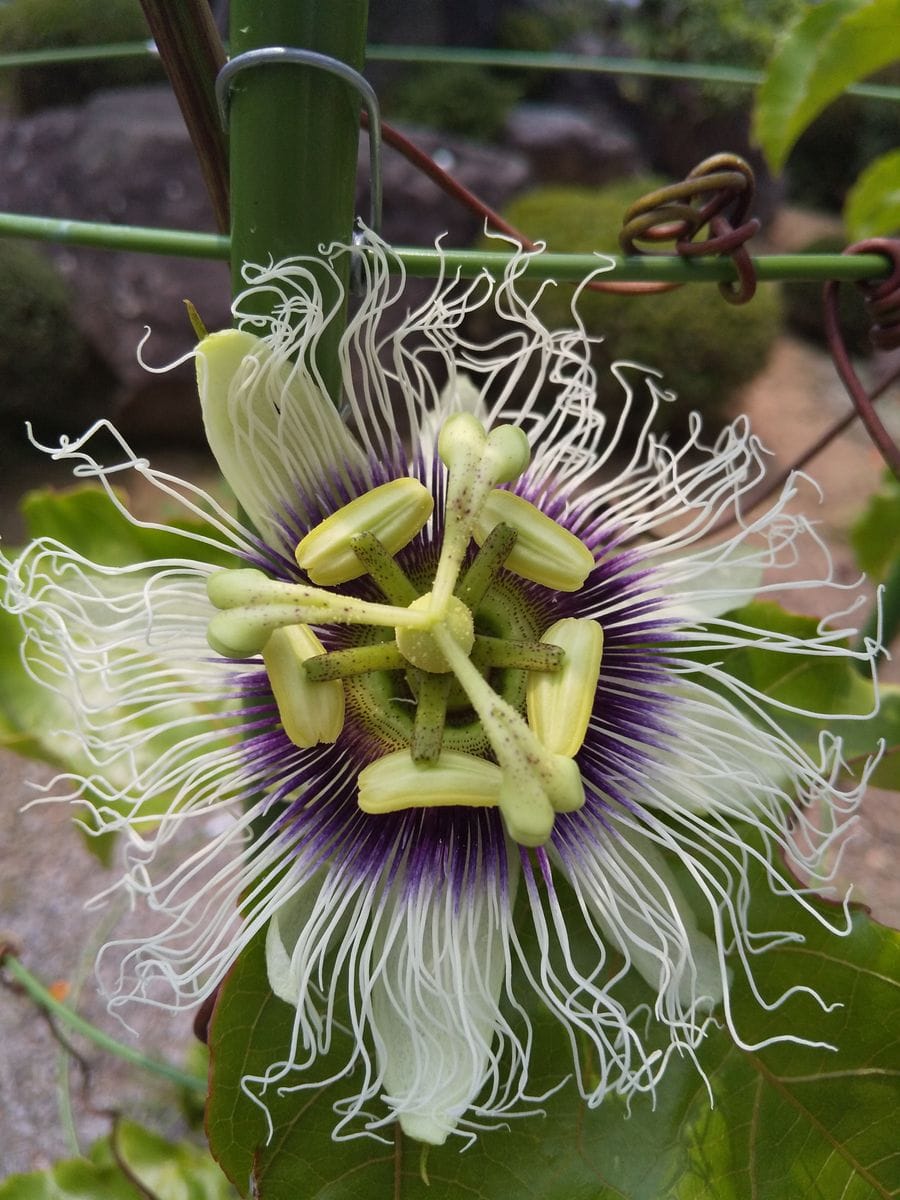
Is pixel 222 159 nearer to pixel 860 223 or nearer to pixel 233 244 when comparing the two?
pixel 233 244

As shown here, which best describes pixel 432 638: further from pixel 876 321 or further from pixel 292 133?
pixel 876 321

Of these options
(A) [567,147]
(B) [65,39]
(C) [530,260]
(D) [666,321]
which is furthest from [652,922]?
(A) [567,147]

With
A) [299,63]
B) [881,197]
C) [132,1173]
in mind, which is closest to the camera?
[299,63]

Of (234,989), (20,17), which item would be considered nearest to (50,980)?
(234,989)

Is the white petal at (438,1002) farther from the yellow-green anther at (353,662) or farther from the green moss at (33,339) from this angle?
the green moss at (33,339)

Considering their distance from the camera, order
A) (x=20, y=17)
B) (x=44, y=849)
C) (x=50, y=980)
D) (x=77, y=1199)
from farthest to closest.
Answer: (x=20, y=17)
(x=44, y=849)
(x=50, y=980)
(x=77, y=1199)

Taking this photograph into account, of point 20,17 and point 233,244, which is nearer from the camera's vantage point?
point 233,244

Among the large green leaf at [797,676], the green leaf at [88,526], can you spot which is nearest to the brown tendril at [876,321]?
the large green leaf at [797,676]
